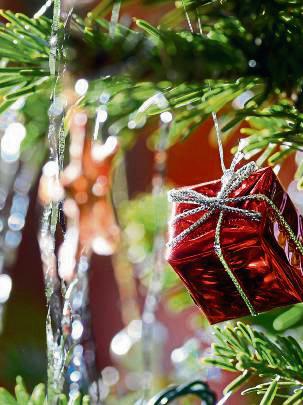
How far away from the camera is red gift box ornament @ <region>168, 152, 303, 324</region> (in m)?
0.30

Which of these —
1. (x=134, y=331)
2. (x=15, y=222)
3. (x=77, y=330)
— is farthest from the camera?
(x=134, y=331)

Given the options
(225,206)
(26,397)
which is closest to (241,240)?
(225,206)

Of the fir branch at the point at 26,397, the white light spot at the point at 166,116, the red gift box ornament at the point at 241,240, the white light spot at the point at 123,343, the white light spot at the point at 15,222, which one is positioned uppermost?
the white light spot at the point at 15,222

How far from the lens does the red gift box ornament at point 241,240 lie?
296 mm

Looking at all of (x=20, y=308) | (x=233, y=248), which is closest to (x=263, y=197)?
(x=233, y=248)

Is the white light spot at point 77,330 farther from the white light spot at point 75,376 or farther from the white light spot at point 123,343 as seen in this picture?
the white light spot at point 123,343

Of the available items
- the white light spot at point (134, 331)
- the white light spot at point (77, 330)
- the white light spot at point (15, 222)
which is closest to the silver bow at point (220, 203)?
the white light spot at point (77, 330)

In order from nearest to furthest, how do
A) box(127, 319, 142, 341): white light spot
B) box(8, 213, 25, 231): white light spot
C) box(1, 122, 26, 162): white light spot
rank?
box(1, 122, 26, 162): white light spot
box(8, 213, 25, 231): white light spot
box(127, 319, 142, 341): white light spot

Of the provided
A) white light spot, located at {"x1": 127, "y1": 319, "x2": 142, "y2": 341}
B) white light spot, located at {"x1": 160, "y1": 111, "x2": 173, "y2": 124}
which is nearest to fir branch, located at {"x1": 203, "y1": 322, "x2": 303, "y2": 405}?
white light spot, located at {"x1": 160, "y1": 111, "x2": 173, "y2": 124}

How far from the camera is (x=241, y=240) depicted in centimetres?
30

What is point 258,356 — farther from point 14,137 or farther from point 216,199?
point 14,137

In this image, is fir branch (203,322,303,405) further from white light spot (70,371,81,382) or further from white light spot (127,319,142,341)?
white light spot (127,319,142,341)

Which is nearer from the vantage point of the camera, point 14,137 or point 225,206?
point 225,206

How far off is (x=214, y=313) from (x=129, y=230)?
23 centimetres
